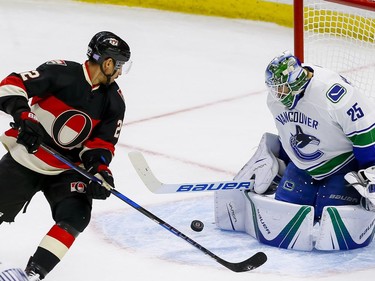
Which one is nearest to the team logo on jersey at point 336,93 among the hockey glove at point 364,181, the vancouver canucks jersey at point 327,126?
the vancouver canucks jersey at point 327,126

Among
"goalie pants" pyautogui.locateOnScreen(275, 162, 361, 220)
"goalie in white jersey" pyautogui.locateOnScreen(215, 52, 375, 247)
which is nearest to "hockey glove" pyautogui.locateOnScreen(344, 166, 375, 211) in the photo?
"goalie in white jersey" pyautogui.locateOnScreen(215, 52, 375, 247)

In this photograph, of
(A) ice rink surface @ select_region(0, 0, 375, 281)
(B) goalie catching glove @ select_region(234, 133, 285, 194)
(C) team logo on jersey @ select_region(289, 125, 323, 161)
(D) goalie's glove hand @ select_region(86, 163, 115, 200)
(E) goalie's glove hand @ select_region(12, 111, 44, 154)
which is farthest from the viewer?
(B) goalie catching glove @ select_region(234, 133, 285, 194)

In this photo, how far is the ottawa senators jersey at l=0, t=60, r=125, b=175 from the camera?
11.2 ft

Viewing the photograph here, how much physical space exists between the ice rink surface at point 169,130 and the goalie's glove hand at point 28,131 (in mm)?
531

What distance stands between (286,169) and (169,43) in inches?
113

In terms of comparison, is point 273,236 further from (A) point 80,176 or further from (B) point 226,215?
(A) point 80,176

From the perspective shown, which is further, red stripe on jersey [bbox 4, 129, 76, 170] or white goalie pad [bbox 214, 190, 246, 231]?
white goalie pad [bbox 214, 190, 246, 231]

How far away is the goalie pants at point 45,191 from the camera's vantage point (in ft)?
11.0

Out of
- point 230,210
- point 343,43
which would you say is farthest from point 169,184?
point 343,43

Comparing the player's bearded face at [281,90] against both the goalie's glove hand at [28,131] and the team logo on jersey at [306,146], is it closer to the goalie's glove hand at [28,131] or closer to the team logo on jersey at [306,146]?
the team logo on jersey at [306,146]

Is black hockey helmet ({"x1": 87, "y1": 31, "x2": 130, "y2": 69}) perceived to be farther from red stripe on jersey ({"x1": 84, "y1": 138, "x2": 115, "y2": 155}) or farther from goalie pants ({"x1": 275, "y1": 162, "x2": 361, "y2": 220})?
goalie pants ({"x1": 275, "y1": 162, "x2": 361, "y2": 220})

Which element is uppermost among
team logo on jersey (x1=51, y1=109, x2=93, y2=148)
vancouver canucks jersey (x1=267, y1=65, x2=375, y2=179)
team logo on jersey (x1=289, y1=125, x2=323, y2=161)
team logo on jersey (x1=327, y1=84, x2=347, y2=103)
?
team logo on jersey (x1=327, y1=84, x2=347, y2=103)

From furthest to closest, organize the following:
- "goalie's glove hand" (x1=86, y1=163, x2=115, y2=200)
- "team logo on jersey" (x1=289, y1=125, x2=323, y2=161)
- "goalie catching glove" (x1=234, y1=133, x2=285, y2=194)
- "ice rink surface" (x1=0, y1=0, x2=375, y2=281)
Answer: "goalie catching glove" (x1=234, y1=133, x2=285, y2=194)
"team logo on jersey" (x1=289, y1=125, x2=323, y2=161)
"ice rink surface" (x1=0, y1=0, x2=375, y2=281)
"goalie's glove hand" (x1=86, y1=163, x2=115, y2=200)

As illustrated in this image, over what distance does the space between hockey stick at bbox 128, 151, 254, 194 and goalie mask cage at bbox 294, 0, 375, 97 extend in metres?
1.21
